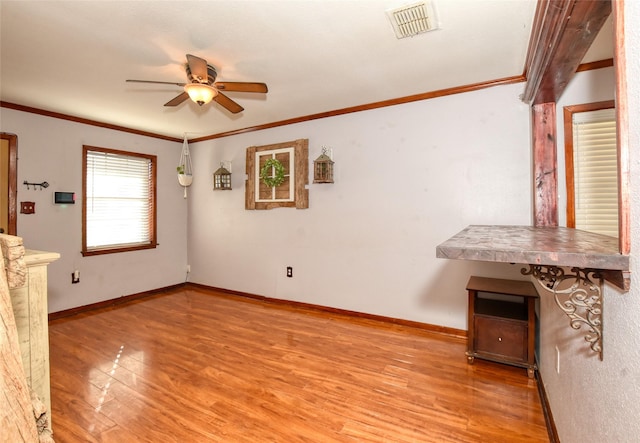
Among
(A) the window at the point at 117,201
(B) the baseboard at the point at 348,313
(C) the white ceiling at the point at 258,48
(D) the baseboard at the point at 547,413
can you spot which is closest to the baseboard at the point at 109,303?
(B) the baseboard at the point at 348,313

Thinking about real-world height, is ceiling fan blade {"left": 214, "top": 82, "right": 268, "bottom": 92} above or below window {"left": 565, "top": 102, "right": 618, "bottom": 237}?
above

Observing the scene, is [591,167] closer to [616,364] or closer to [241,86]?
[616,364]

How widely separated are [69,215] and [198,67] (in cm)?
294

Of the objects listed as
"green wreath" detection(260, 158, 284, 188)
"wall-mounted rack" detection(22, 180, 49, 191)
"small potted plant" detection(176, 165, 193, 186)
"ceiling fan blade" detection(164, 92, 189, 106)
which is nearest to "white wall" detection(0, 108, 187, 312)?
"wall-mounted rack" detection(22, 180, 49, 191)

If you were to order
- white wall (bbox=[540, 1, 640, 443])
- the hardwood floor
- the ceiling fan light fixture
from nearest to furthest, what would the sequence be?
white wall (bbox=[540, 1, 640, 443]), the hardwood floor, the ceiling fan light fixture

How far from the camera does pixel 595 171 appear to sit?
2311 mm

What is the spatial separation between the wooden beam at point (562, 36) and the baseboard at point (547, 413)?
1.90 meters

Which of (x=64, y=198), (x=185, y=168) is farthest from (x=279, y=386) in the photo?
(x=185, y=168)

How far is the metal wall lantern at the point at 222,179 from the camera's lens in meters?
4.52

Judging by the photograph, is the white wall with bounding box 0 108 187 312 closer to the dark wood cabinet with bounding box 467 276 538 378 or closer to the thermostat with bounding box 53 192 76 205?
the thermostat with bounding box 53 192 76 205

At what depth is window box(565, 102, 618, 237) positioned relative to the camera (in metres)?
2.25

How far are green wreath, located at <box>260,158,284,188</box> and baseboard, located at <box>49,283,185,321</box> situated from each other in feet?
7.75

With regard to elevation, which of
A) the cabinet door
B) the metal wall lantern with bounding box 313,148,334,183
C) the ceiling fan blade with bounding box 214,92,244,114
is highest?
the ceiling fan blade with bounding box 214,92,244,114

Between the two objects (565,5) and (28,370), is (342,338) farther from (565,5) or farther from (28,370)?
(565,5)
